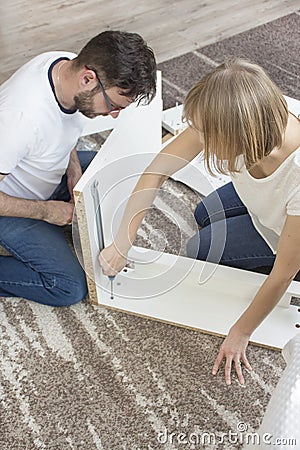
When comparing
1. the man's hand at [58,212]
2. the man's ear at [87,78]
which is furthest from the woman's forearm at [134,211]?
the man's ear at [87,78]

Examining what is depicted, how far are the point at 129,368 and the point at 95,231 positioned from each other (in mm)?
295

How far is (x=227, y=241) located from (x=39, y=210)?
43 cm

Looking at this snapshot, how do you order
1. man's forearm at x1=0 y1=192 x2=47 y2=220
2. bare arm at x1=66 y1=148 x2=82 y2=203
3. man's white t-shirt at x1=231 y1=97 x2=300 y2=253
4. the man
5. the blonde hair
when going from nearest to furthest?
the blonde hair → man's white t-shirt at x1=231 y1=97 x2=300 y2=253 → the man → man's forearm at x1=0 y1=192 x2=47 y2=220 → bare arm at x1=66 y1=148 x2=82 y2=203

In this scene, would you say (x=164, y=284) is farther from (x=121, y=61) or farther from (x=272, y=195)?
(x=121, y=61)

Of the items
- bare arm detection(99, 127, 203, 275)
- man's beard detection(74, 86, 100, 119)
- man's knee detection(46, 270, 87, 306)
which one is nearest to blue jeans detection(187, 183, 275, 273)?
bare arm detection(99, 127, 203, 275)

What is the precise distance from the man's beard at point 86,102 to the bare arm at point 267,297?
0.44 m

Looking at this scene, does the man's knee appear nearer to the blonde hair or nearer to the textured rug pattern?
the textured rug pattern

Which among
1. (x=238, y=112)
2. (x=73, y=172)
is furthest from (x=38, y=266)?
(x=238, y=112)

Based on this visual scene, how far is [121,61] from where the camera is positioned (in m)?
1.14

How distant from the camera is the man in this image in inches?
45.8

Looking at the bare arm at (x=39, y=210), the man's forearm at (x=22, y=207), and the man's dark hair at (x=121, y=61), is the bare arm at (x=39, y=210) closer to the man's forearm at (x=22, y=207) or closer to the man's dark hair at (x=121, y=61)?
the man's forearm at (x=22, y=207)

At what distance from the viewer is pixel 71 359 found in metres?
1.30

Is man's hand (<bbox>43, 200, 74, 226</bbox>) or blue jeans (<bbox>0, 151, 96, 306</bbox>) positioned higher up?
man's hand (<bbox>43, 200, 74, 226</bbox>)

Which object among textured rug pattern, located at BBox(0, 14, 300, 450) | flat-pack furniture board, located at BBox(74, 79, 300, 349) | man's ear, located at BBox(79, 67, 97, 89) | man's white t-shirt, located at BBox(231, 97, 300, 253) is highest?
man's ear, located at BBox(79, 67, 97, 89)
